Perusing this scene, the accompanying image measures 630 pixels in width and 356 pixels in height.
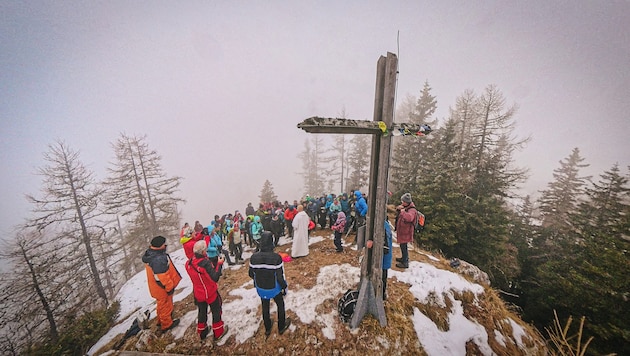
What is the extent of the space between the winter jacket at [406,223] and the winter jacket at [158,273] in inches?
255

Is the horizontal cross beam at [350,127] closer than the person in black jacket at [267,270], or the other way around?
the horizontal cross beam at [350,127]

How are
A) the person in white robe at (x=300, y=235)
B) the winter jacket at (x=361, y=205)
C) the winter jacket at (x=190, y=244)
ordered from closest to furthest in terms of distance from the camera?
the winter jacket at (x=190, y=244), the winter jacket at (x=361, y=205), the person in white robe at (x=300, y=235)

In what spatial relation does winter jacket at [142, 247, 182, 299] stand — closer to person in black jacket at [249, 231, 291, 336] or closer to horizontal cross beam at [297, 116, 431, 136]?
person in black jacket at [249, 231, 291, 336]

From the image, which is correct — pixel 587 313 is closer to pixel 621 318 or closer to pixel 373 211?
pixel 621 318

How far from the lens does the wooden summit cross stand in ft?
14.0

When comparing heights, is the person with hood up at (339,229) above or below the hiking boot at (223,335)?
above

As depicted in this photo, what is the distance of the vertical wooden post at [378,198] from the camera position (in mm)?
4426

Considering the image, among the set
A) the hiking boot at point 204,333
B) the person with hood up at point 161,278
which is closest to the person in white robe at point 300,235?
the hiking boot at point 204,333

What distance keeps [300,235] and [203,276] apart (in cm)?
401

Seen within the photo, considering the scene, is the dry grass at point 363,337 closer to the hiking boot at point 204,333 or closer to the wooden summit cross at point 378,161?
the hiking boot at point 204,333

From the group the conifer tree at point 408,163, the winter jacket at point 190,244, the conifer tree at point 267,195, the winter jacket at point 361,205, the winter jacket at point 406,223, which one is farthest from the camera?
the conifer tree at point 267,195

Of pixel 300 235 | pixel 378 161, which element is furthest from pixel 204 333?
pixel 378 161

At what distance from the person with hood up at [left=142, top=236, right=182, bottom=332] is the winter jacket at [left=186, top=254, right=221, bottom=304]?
34.1 inches

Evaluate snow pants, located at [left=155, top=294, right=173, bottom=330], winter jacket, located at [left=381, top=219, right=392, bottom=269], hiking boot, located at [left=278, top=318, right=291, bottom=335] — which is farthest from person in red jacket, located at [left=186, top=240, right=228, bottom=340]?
winter jacket, located at [left=381, top=219, right=392, bottom=269]
